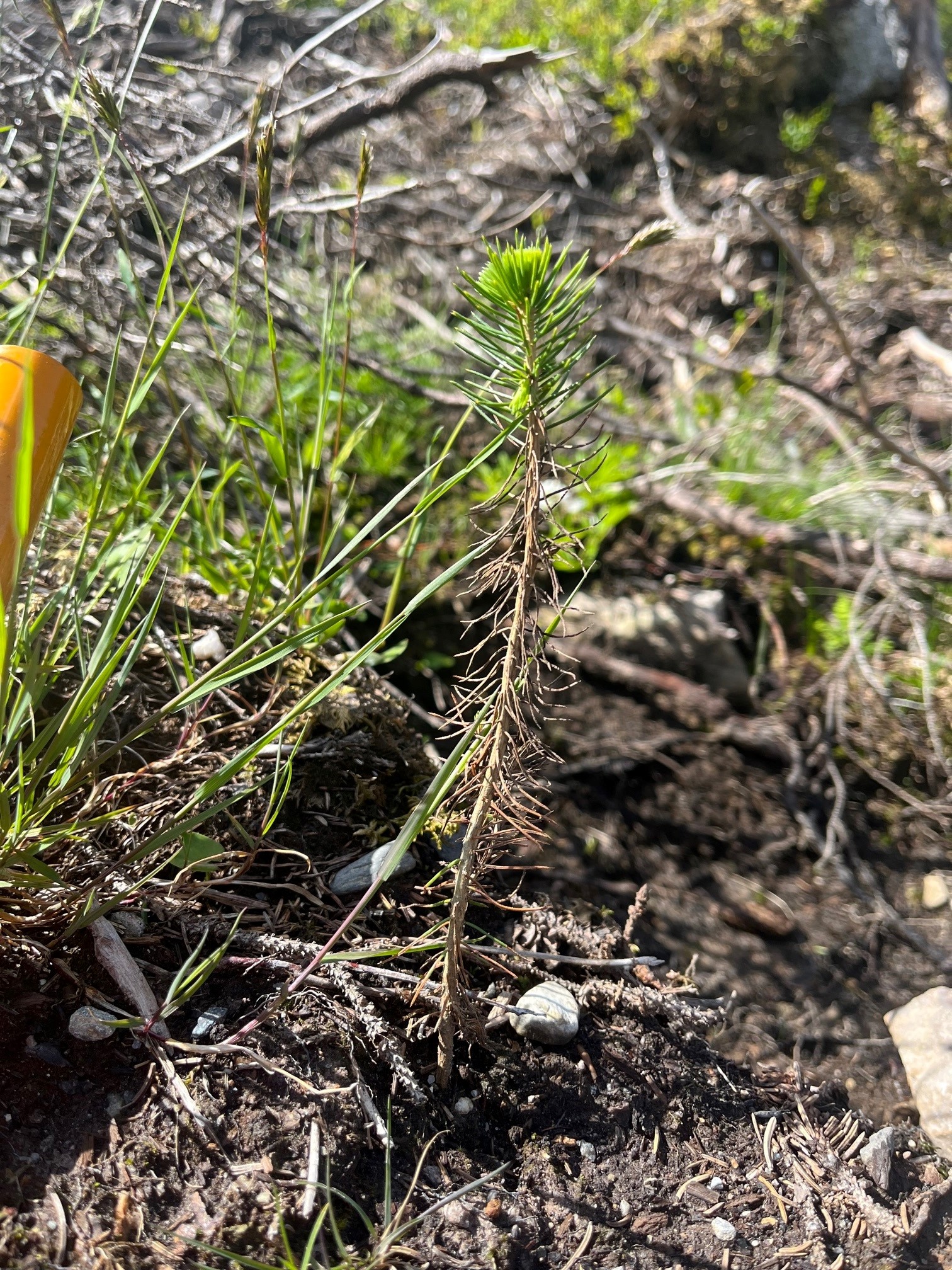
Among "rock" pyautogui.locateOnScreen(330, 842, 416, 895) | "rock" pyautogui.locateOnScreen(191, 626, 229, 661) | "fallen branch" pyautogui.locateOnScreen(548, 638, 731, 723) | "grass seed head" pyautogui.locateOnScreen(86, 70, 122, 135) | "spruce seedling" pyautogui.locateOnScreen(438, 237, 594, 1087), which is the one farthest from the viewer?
"fallen branch" pyautogui.locateOnScreen(548, 638, 731, 723)

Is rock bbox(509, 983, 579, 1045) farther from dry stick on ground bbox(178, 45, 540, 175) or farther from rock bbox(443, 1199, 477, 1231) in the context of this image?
dry stick on ground bbox(178, 45, 540, 175)

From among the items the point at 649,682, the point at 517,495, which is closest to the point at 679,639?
the point at 649,682

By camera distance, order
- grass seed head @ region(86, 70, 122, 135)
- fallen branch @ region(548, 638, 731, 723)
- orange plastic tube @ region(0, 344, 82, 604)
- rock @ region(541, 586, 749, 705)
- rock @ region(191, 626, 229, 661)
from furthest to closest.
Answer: rock @ region(541, 586, 749, 705) → fallen branch @ region(548, 638, 731, 723) → rock @ region(191, 626, 229, 661) → grass seed head @ region(86, 70, 122, 135) → orange plastic tube @ region(0, 344, 82, 604)

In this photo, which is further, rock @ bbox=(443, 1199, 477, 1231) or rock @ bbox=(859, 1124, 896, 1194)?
rock @ bbox=(859, 1124, 896, 1194)

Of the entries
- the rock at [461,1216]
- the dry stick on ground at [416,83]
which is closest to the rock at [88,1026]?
the rock at [461,1216]

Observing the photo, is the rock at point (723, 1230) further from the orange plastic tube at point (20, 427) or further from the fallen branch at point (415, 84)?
the fallen branch at point (415, 84)

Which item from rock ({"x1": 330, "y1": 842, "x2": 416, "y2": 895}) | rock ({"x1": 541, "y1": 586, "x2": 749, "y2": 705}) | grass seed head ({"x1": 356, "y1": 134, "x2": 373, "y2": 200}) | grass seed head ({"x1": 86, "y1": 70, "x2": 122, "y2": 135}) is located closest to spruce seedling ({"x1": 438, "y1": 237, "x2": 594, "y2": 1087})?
rock ({"x1": 330, "y1": 842, "x2": 416, "y2": 895})

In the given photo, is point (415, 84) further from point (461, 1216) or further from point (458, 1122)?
point (461, 1216)
